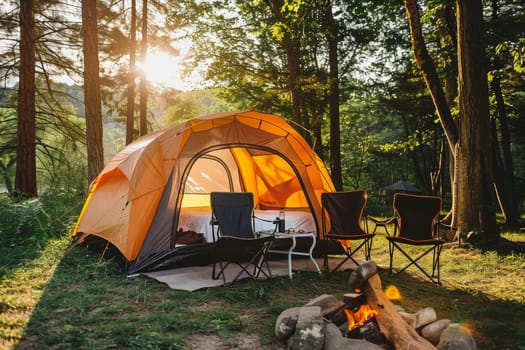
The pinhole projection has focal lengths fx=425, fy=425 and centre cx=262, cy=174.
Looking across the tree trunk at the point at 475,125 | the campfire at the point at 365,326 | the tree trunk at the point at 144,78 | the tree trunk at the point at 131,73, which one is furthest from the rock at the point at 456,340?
the tree trunk at the point at 131,73

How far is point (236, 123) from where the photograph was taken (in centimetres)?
591

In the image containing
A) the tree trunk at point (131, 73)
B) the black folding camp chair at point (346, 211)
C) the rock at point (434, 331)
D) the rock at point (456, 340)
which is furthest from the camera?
the tree trunk at point (131, 73)

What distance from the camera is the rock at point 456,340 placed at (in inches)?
98.2

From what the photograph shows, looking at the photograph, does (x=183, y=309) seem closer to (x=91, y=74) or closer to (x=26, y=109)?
(x=91, y=74)

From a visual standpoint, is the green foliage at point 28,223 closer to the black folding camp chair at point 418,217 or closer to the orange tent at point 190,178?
the orange tent at point 190,178

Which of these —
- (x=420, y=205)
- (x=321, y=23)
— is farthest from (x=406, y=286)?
(x=321, y=23)

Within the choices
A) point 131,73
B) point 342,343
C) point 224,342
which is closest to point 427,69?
point 342,343

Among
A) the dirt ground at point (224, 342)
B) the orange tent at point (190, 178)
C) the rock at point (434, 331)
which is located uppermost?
the orange tent at point (190, 178)

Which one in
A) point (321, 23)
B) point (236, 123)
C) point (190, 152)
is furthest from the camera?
point (321, 23)

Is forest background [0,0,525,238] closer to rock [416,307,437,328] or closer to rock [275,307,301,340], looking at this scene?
rock [416,307,437,328]

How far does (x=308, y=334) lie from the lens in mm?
2598

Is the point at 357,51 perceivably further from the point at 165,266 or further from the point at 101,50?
the point at 165,266

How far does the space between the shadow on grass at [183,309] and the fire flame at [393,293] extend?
67mm

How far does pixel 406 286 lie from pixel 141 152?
3.36m
